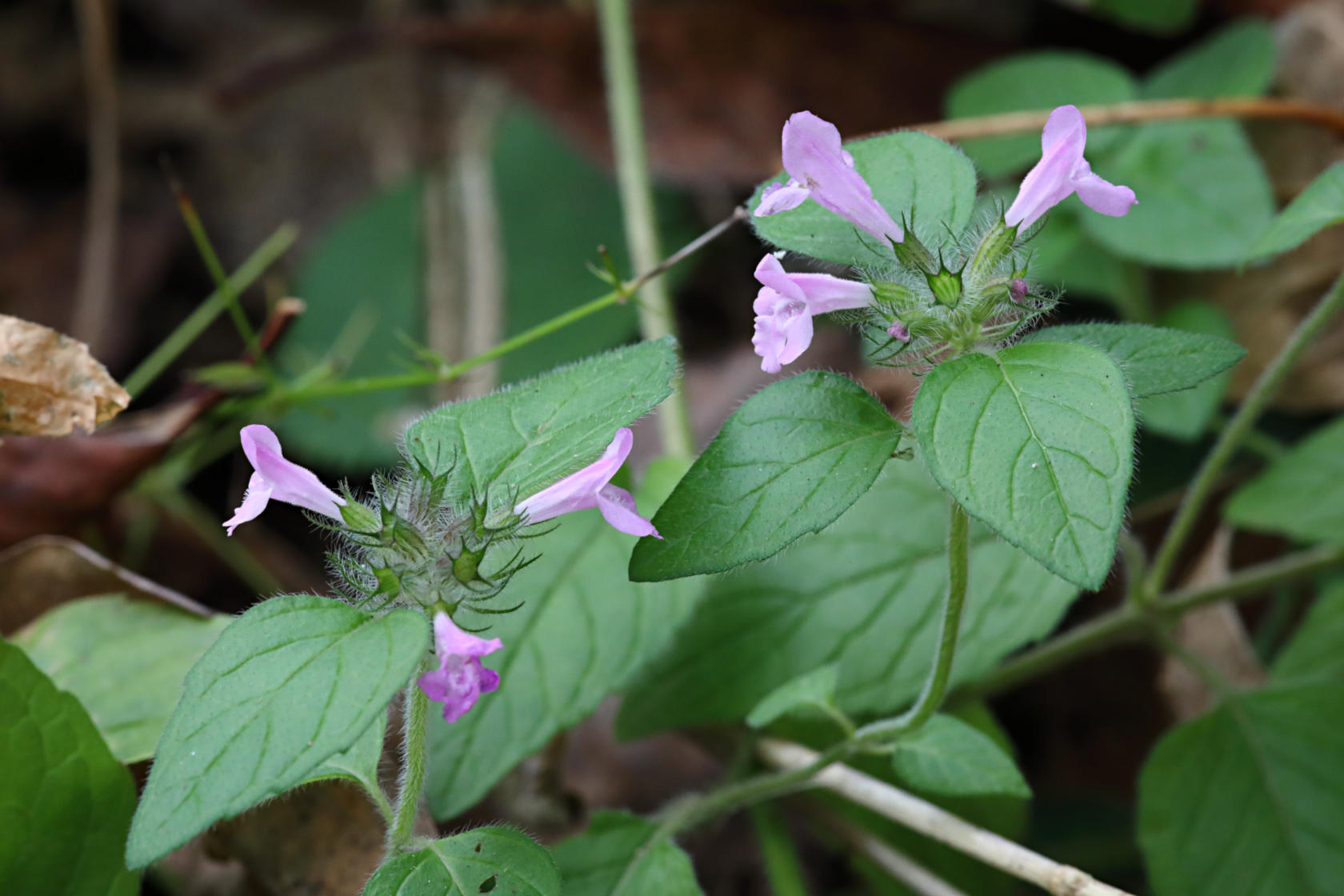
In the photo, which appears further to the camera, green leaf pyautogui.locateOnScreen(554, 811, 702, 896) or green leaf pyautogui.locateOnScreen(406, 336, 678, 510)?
green leaf pyautogui.locateOnScreen(554, 811, 702, 896)

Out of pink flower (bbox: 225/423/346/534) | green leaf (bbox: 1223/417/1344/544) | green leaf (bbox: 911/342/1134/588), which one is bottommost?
green leaf (bbox: 1223/417/1344/544)

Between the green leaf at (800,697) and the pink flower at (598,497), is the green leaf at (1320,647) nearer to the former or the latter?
the green leaf at (800,697)

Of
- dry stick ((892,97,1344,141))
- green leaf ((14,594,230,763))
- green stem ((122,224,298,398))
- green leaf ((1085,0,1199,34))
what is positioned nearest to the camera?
green leaf ((14,594,230,763))

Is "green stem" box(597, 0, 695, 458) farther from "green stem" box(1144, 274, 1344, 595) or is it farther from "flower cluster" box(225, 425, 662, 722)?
"flower cluster" box(225, 425, 662, 722)

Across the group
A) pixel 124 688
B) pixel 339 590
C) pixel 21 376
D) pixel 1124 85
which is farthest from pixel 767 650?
pixel 1124 85

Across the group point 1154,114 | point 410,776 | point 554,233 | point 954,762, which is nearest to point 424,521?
point 410,776

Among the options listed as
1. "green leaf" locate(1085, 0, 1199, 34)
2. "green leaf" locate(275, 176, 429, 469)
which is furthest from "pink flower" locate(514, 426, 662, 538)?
"green leaf" locate(1085, 0, 1199, 34)

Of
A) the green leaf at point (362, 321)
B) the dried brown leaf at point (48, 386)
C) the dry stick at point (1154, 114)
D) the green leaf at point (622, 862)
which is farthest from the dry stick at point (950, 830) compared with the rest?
the green leaf at point (362, 321)

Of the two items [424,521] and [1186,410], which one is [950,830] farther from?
[1186,410]
